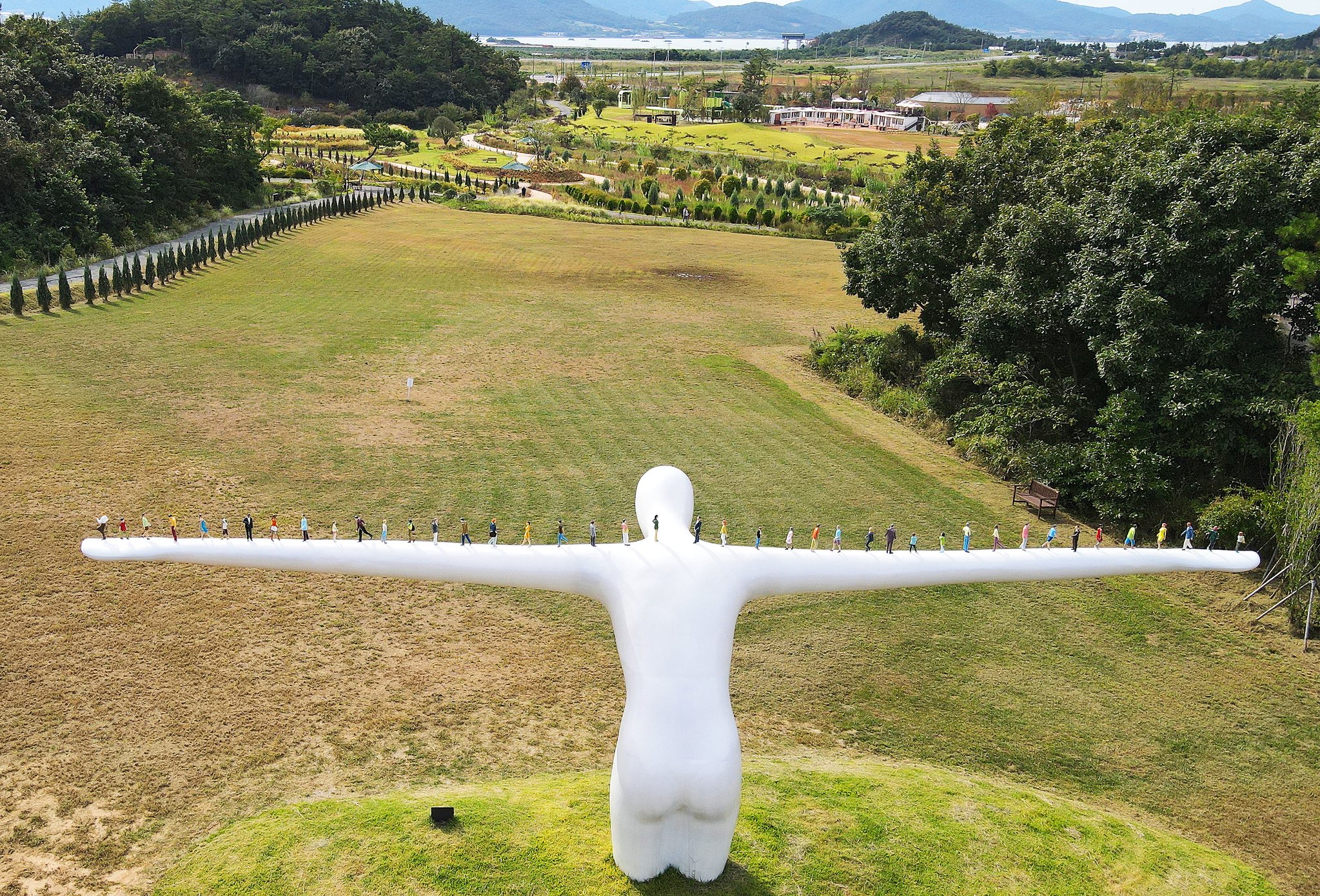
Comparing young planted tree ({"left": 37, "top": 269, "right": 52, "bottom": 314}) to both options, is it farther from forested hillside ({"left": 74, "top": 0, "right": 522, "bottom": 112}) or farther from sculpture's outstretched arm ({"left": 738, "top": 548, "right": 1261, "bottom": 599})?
forested hillside ({"left": 74, "top": 0, "right": 522, "bottom": 112})

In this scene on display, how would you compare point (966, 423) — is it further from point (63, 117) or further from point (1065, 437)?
point (63, 117)

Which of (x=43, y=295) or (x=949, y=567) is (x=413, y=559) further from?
(x=43, y=295)

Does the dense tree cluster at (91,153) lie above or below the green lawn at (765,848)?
above

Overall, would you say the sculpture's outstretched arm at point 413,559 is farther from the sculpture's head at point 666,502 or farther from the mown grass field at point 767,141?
the mown grass field at point 767,141

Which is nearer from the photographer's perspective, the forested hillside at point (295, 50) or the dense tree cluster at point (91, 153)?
the dense tree cluster at point (91, 153)

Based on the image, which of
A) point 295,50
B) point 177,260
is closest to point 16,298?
point 177,260

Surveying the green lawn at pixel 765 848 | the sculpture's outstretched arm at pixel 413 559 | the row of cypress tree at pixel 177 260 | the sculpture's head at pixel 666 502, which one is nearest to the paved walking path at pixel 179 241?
the row of cypress tree at pixel 177 260

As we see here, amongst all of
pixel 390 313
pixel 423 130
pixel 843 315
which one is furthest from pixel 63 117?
pixel 423 130
